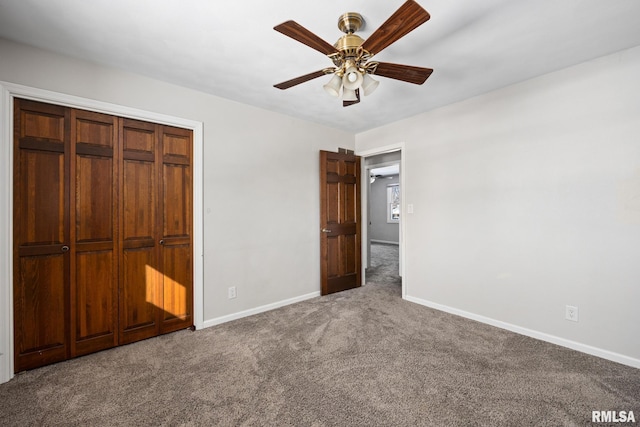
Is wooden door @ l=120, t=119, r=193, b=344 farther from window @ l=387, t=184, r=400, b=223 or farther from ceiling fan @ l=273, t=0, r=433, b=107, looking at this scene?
window @ l=387, t=184, r=400, b=223

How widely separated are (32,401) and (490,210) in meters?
4.08

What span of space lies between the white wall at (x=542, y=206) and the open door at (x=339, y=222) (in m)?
1.04

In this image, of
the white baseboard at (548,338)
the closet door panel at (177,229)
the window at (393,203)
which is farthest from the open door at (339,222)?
the window at (393,203)

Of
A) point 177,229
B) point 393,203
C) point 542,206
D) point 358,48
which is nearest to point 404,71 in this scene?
point 358,48

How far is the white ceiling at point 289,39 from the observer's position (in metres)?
1.65

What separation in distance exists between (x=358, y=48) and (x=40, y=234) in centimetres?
273

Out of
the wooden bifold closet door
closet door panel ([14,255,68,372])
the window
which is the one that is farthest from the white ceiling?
the window

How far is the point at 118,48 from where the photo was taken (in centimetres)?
207

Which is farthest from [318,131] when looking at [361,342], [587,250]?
[587,250]

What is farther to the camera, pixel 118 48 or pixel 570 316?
pixel 570 316

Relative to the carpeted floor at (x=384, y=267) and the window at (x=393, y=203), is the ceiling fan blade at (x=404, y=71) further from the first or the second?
the window at (x=393, y=203)

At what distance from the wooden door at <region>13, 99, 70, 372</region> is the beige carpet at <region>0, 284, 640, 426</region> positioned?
0.25 m

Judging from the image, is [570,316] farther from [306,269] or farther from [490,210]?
[306,269]

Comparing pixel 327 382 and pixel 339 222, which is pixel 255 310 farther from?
pixel 339 222
